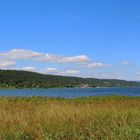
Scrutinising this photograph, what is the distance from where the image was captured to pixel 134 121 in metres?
9.84

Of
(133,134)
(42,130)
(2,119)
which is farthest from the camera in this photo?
(2,119)

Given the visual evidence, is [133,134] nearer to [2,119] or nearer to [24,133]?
[24,133]

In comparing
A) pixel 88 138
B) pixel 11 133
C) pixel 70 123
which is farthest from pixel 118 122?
pixel 11 133

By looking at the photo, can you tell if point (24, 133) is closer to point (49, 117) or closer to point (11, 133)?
point (11, 133)

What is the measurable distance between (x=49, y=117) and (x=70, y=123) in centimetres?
135

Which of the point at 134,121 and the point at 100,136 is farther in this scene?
the point at 134,121

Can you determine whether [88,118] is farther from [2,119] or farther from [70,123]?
[2,119]

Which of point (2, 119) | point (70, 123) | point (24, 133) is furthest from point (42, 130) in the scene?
point (2, 119)

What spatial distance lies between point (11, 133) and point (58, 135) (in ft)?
3.76

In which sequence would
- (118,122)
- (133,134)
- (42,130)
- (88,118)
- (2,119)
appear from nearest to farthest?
(133,134) < (42,130) < (118,122) < (88,118) < (2,119)

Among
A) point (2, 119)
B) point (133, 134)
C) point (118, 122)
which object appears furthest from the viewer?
point (2, 119)

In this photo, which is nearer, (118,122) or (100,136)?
(100,136)

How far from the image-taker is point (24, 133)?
29.3ft

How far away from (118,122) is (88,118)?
1.15 m
